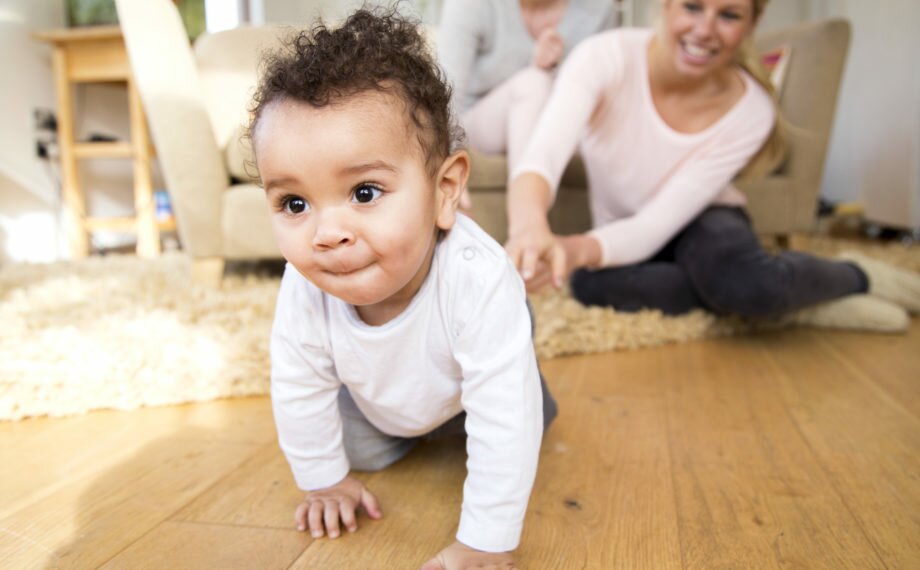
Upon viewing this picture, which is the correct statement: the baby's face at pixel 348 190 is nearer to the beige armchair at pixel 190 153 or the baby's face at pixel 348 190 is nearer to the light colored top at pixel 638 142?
the light colored top at pixel 638 142

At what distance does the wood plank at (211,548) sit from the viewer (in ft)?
1.94

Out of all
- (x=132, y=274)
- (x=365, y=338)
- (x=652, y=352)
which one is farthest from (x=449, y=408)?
(x=132, y=274)

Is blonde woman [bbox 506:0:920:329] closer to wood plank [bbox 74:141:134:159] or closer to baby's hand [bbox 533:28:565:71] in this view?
baby's hand [bbox 533:28:565:71]

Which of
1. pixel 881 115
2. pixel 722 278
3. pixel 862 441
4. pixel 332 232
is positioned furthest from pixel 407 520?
pixel 881 115

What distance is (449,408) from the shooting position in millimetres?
698

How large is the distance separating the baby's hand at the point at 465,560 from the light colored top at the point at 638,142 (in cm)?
82

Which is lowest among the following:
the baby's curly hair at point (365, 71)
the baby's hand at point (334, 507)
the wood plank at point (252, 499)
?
the wood plank at point (252, 499)

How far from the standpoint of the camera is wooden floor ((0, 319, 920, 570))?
0.61m

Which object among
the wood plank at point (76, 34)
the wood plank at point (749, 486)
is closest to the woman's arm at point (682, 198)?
the wood plank at point (749, 486)

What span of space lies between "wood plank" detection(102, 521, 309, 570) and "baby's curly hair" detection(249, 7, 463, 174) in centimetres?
37

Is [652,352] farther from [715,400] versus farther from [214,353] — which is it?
[214,353]

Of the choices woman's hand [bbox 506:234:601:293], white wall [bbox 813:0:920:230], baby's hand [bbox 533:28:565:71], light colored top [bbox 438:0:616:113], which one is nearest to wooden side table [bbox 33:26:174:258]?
light colored top [bbox 438:0:616:113]

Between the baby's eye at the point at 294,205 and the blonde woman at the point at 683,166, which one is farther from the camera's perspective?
the blonde woman at the point at 683,166

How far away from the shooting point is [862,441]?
86cm
